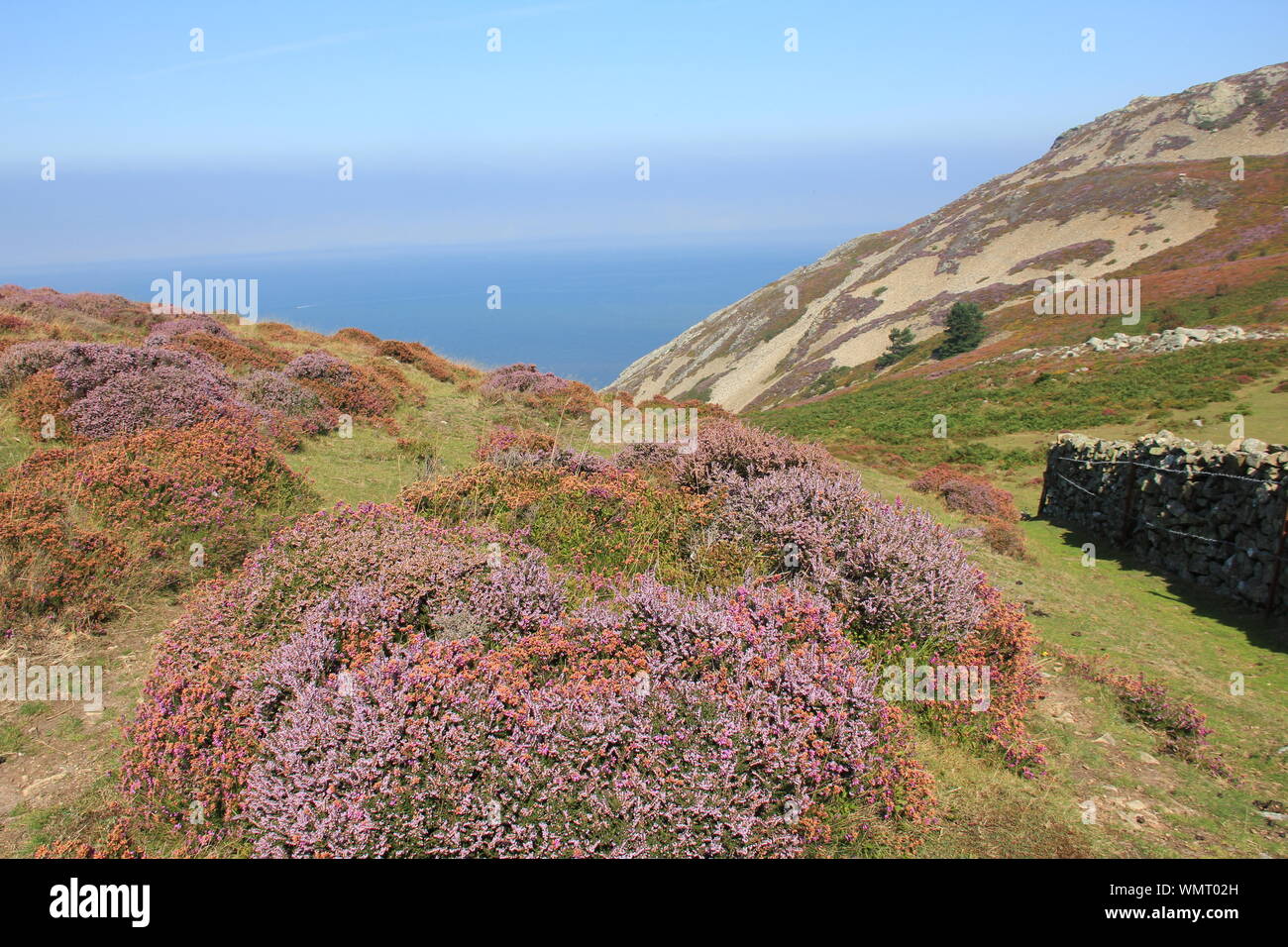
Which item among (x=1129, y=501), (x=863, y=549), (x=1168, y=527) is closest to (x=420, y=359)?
(x=863, y=549)

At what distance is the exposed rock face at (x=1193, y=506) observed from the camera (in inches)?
403

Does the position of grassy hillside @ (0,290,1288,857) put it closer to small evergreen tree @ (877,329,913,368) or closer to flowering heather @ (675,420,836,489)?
flowering heather @ (675,420,836,489)

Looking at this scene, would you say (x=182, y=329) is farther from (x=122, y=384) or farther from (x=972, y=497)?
(x=972, y=497)

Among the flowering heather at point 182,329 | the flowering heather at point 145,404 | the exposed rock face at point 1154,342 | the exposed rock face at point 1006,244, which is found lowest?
the flowering heather at point 145,404

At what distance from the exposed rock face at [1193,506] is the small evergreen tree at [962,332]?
43579 mm

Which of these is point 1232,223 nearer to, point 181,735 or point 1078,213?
point 1078,213

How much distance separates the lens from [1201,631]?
987cm

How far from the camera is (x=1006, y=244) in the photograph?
3408 inches

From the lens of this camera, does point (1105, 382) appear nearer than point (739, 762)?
No

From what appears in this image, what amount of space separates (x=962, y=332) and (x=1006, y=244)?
37898 millimetres

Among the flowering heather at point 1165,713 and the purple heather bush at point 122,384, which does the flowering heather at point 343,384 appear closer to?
the purple heather bush at point 122,384

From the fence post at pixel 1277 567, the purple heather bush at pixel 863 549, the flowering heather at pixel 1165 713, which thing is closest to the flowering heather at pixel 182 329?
the purple heather bush at pixel 863 549

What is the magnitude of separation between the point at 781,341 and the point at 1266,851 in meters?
94.5
